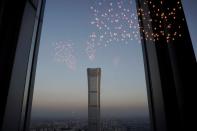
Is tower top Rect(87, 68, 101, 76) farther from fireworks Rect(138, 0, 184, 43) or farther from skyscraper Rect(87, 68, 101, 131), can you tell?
fireworks Rect(138, 0, 184, 43)

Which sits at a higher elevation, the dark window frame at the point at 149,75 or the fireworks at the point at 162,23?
the fireworks at the point at 162,23

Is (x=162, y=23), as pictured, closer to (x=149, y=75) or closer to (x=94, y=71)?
(x=149, y=75)

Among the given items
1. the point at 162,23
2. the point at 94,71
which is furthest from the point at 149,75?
the point at 94,71

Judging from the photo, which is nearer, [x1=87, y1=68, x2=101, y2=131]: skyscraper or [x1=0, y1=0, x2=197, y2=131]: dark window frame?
[x1=0, y1=0, x2=197, y2=131]: dark window frame

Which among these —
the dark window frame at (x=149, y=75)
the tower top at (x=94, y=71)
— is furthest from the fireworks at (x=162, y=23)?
A: the tower top at (x=94, y=71)

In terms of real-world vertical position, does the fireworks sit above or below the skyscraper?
above

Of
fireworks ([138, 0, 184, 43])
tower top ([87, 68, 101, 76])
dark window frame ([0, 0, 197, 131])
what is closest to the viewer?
dark window frame ([0, 0, 197, 131])

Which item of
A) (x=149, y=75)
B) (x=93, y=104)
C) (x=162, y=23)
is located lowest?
(x=93, y=104)

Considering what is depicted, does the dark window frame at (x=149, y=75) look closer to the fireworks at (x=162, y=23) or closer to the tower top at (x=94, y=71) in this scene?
the fireworks at (x=162, y=23)

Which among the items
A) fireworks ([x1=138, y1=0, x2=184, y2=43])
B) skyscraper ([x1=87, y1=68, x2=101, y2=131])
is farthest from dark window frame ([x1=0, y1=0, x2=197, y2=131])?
skyscraper ([x1=87, y1=68, x2=101, y2=131])

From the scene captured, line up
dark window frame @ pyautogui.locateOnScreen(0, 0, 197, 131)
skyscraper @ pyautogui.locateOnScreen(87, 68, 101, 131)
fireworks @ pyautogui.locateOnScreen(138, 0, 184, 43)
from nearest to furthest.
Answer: dark window frame @ pyautogui.locateOnScreen(0, 0, 197, 131) → fireworks @ pyautogui.locateOnScreen(138, 0, 184, 43) → skyscraper @ pyautogui.locateOnScreen(87, 68, 101, 131)

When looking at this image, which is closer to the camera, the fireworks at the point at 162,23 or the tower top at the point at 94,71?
the fireworks at the point at 162,23
